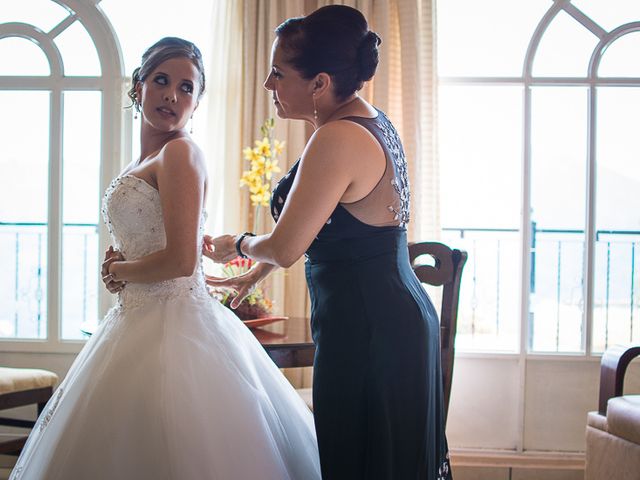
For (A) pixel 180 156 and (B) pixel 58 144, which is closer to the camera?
(A) pixel 180 156

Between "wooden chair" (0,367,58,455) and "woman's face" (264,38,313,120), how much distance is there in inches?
97.1

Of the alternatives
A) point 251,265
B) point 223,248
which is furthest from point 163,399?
point 251,265

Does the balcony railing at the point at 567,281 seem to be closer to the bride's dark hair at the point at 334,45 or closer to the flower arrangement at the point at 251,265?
the flower arrangement at the point at 251,265

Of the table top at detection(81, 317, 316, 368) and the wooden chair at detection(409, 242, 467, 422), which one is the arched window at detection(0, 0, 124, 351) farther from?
the wooden chair at detection(409, 242, 467, 422)

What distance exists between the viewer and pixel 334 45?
5.52 ft

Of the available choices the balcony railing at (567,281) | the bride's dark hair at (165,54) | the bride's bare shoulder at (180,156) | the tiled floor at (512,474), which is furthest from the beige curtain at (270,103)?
the bride's bare shoulder at (180,156)

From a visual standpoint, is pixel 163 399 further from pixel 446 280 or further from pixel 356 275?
pixel 446 280

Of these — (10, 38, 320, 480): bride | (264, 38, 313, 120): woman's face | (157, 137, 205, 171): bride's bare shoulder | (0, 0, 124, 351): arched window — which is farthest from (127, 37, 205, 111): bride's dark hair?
(0, 0, 124, 351): arched window

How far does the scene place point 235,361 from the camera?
6.43 feet

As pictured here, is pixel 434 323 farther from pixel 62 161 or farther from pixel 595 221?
pixel 62 161

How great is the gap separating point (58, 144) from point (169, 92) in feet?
8.36

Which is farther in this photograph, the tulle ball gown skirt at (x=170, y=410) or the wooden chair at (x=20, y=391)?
the wooden chair at (x=20, y=391)

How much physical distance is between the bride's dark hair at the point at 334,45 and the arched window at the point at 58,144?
2.85 meters

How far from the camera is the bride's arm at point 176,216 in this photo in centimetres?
190
